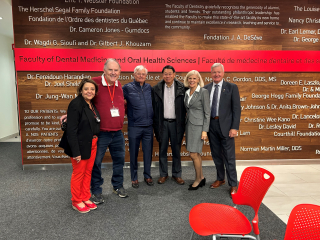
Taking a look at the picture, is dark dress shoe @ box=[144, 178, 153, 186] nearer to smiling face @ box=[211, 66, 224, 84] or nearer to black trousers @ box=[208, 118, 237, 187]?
black trousers @ box=[208, 118, 237, 187]

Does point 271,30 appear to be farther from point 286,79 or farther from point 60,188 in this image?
point 60,188

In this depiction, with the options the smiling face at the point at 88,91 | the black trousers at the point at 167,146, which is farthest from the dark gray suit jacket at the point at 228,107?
the smiling face at the point at 88,91

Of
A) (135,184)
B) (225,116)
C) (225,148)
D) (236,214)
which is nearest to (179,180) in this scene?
(135,184)

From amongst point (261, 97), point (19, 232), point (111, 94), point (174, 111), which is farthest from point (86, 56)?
point (261, 97)

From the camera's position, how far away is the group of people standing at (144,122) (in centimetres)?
239

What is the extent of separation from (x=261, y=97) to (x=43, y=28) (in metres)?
4.01

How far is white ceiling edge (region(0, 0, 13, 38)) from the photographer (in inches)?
155

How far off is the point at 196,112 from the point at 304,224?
6.00ft

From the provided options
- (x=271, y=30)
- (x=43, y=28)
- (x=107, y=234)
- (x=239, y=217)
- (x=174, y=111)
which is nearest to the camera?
(x=239, y=217)

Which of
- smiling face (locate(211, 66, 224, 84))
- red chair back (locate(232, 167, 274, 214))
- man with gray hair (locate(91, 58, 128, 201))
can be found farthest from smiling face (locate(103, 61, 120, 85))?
red chair back (locate(232, 167, 274, 214))

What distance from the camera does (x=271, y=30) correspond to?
3.91 metres

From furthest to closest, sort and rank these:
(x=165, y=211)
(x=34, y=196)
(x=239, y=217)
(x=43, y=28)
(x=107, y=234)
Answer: (x=43, y=28) → (x=34, y=196) → (x=165, y=211) → (x=107, y=234) → (x=239, y=217)

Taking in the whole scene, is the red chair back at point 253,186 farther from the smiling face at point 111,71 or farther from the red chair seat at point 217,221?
the smiling face at point 111,71

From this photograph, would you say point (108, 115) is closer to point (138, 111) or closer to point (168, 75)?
point (138, 111)
